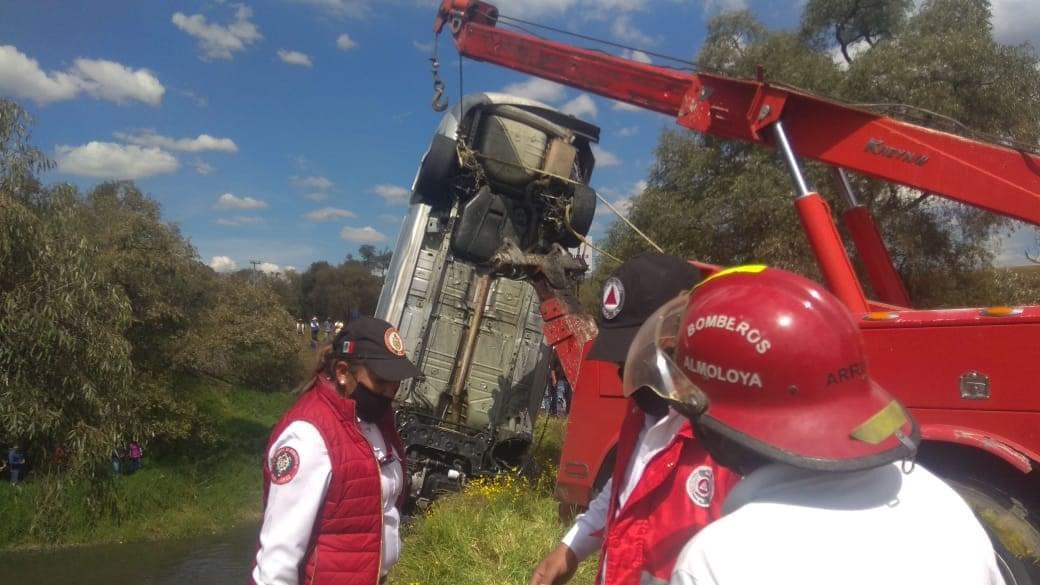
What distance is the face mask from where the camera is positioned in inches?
113

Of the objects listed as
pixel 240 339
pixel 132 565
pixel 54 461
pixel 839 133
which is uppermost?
pixel 839 133

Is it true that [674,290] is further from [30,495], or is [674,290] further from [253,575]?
[30,495]

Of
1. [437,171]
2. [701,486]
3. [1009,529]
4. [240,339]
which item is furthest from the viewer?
[240,339]

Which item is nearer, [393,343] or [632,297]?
[632,297]

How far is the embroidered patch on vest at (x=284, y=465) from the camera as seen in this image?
2.47m

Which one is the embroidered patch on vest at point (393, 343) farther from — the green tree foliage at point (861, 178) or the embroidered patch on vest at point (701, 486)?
the green tree foliage at point (861, 178)

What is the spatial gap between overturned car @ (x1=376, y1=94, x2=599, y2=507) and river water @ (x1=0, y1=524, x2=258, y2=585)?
8.46 meters

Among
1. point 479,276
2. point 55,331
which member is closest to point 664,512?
point 479,276

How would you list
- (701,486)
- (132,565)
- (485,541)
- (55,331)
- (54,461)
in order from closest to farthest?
(701,486)
(485,541)
(55,331)
(54,461)
(132,565)

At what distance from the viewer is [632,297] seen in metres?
2.34

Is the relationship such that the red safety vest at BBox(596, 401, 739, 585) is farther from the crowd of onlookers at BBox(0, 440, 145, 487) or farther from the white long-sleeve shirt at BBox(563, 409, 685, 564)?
the crowd of onlookers at BBox(0, 440, 145, 487)

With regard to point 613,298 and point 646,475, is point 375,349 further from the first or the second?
point 646,475

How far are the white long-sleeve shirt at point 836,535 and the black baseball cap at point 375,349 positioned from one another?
1.75 m

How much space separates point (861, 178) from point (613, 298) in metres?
13.4
